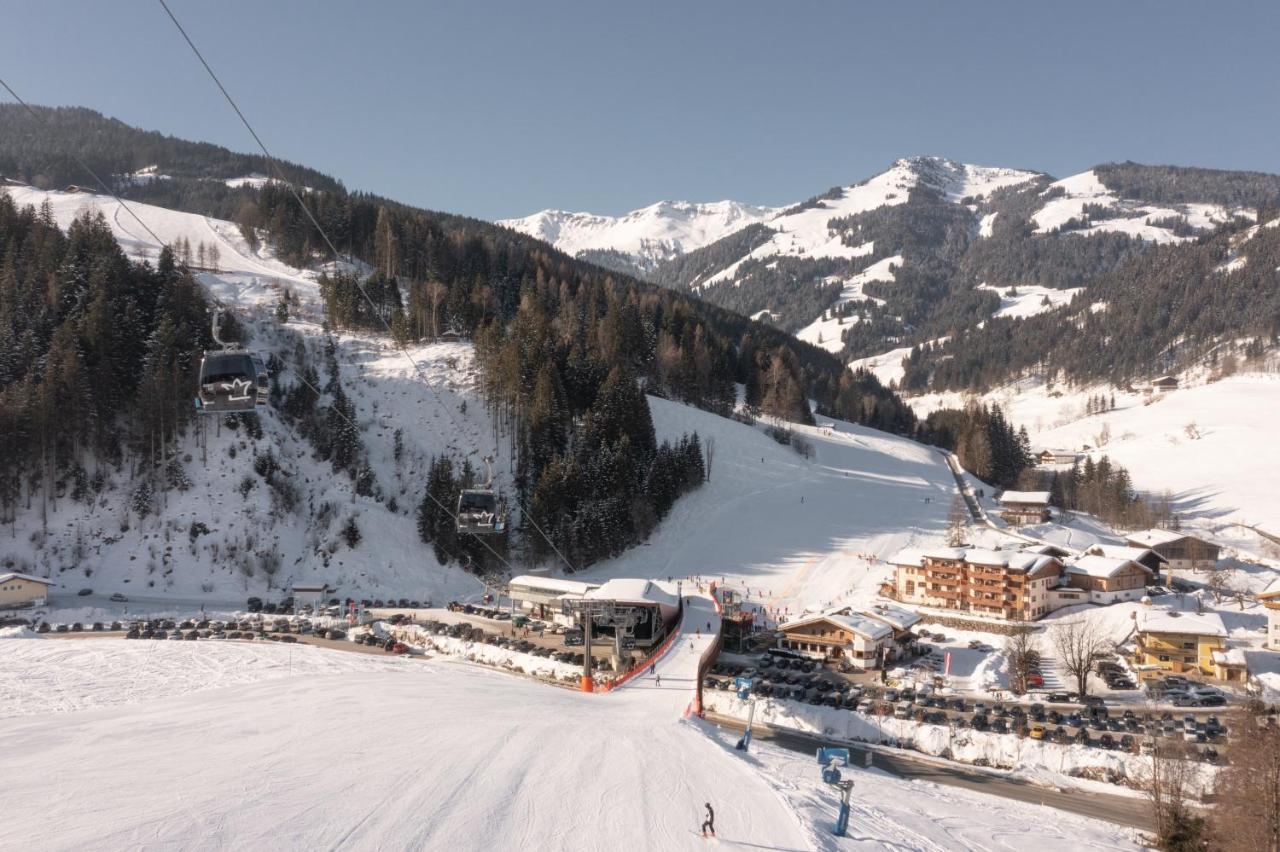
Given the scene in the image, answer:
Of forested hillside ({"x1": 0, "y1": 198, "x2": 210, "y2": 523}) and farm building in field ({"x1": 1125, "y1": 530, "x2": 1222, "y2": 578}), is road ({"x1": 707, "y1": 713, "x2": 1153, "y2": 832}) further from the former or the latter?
forested hillside ({"x1": 0, "y1": 198, "x2": 210, "y2": 523})

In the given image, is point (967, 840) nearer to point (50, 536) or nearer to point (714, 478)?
point (714, 478)

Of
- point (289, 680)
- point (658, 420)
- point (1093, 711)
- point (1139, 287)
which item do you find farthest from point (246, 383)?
point (1139, 287)

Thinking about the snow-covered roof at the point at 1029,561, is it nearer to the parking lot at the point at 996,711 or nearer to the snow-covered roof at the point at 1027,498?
the parking lot at the point at 996,711

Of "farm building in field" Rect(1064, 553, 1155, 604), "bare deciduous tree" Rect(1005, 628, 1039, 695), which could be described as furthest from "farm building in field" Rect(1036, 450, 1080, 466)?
Answer: "bare deciduous tree" Rect(1005, 628, 1039, 695)

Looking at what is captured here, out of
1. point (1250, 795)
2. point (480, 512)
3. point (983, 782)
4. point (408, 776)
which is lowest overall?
point (983, 782)

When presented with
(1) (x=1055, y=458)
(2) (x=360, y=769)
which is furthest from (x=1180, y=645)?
(1) (x=1055, y=458)

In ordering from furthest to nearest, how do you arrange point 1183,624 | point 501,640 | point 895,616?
point 895,616, point 501,640, point 1183,624

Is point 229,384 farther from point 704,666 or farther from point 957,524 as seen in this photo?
point 957,524
